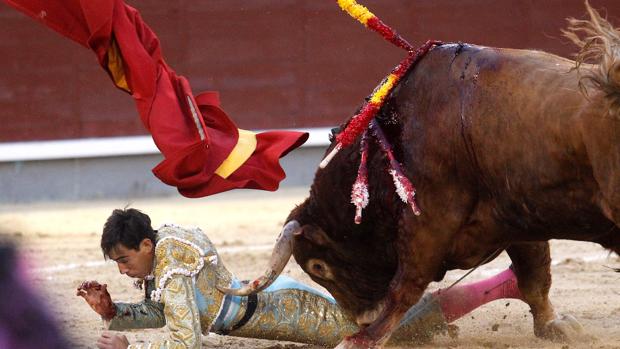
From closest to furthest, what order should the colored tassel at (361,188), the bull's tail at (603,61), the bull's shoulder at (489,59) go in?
the bull's tail at (603,61), the bull's shoulder at (489,59), the colored tassel at (361,188)

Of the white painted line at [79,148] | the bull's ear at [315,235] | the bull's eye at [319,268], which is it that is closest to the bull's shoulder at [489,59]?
the bull's ear at [315,235]

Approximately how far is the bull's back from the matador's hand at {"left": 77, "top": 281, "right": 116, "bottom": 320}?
107 centimetres

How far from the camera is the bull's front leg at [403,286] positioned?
11.6 ft

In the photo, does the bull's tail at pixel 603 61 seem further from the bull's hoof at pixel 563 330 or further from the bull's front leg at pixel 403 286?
the bull's hoof at pixel 563 330

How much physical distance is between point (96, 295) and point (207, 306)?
1.16 feet

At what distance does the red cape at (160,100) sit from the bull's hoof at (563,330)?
1.09 metres

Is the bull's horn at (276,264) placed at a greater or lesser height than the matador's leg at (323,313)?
greater

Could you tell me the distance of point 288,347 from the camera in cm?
410

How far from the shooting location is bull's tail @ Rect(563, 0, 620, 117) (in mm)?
2949

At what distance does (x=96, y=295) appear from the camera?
371 centimetres

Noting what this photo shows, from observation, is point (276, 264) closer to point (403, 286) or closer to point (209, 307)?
point (209, 307)

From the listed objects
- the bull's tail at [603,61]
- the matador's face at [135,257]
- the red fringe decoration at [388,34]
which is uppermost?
the bull's tail at [603,61]

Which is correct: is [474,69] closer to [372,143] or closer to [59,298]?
[372,143]

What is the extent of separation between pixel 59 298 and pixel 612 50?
285 cm
